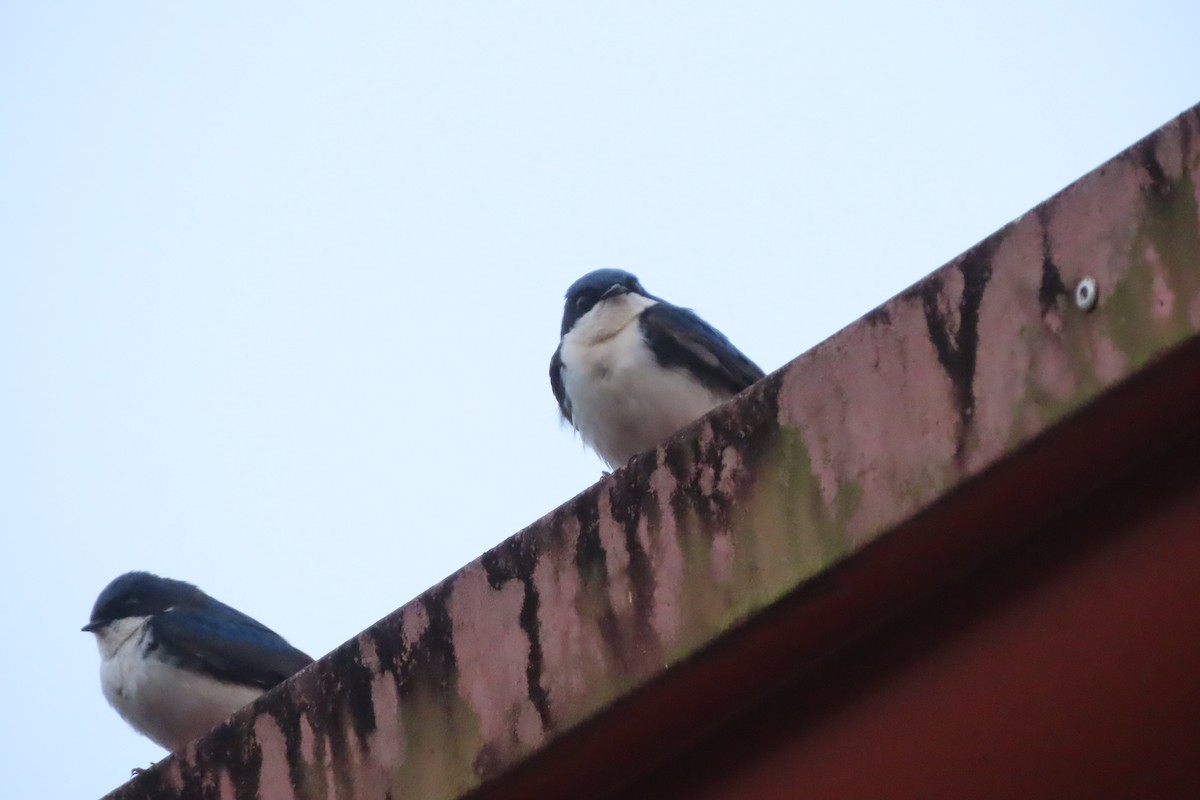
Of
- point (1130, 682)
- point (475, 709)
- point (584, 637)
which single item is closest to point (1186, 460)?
point (1130, 682)

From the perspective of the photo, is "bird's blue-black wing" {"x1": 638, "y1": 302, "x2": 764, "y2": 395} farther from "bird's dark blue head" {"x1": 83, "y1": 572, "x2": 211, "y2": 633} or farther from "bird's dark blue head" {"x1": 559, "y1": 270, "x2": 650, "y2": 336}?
"bird's dark blue head" {"x1": 83, "y1": 572, "x2": 211, "y2": 633}

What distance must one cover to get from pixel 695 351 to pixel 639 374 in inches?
9.7

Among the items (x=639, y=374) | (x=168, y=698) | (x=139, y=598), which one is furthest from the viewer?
(x=139, y=598)

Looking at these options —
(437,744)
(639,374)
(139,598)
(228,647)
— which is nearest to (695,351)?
(639,374)

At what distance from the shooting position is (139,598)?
26.0ft

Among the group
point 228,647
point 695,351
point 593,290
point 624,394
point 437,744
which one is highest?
point 593,290

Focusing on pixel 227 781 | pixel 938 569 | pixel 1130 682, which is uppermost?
pixel 227 781

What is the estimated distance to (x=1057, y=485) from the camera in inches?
91.3

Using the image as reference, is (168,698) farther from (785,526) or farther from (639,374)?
(785,526)

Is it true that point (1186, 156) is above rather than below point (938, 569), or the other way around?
above

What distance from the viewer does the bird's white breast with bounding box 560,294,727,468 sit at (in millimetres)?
5625

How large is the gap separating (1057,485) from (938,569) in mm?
214

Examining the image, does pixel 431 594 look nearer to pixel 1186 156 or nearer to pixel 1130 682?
pixel 1130 682

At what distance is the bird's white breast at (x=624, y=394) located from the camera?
562 centimetres
